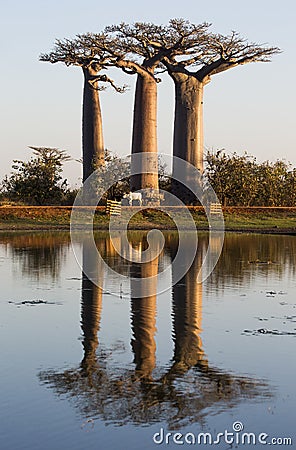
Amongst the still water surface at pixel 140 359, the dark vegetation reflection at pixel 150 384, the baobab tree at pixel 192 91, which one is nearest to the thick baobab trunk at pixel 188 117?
the baobab tree at pixel 192 91

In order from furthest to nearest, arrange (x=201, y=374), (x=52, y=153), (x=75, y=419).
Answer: (x=52, y=153), (x=201, y=374), (x=75, y=419)

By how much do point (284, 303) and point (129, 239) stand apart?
57.3 ft

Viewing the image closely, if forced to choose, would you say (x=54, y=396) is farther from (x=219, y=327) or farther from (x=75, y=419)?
(x=219, y=327)

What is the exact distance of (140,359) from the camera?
1006cm

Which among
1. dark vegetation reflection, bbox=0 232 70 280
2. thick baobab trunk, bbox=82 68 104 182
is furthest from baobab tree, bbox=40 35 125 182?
dark vegetation reflection, bbox=0 232 70 280

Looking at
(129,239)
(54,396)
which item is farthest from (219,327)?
(129,239)

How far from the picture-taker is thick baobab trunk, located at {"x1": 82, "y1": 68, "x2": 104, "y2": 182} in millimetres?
49594

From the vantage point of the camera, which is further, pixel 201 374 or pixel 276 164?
pixel 276 164

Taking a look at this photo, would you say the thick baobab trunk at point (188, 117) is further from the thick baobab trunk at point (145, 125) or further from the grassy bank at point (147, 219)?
A: the grassy bank at point (147, 219)

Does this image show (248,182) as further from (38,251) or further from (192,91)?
(38,251)

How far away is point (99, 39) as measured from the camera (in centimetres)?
4512

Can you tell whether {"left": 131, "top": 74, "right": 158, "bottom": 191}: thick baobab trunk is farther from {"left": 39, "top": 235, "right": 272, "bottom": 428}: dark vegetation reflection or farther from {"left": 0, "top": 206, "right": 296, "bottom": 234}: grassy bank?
{"left": 39, "top": 235, "right": 272, "bottom": 428}: dark vegetation reflection

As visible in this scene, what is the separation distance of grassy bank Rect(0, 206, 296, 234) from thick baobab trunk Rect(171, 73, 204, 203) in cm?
452

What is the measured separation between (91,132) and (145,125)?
13.8 feet
